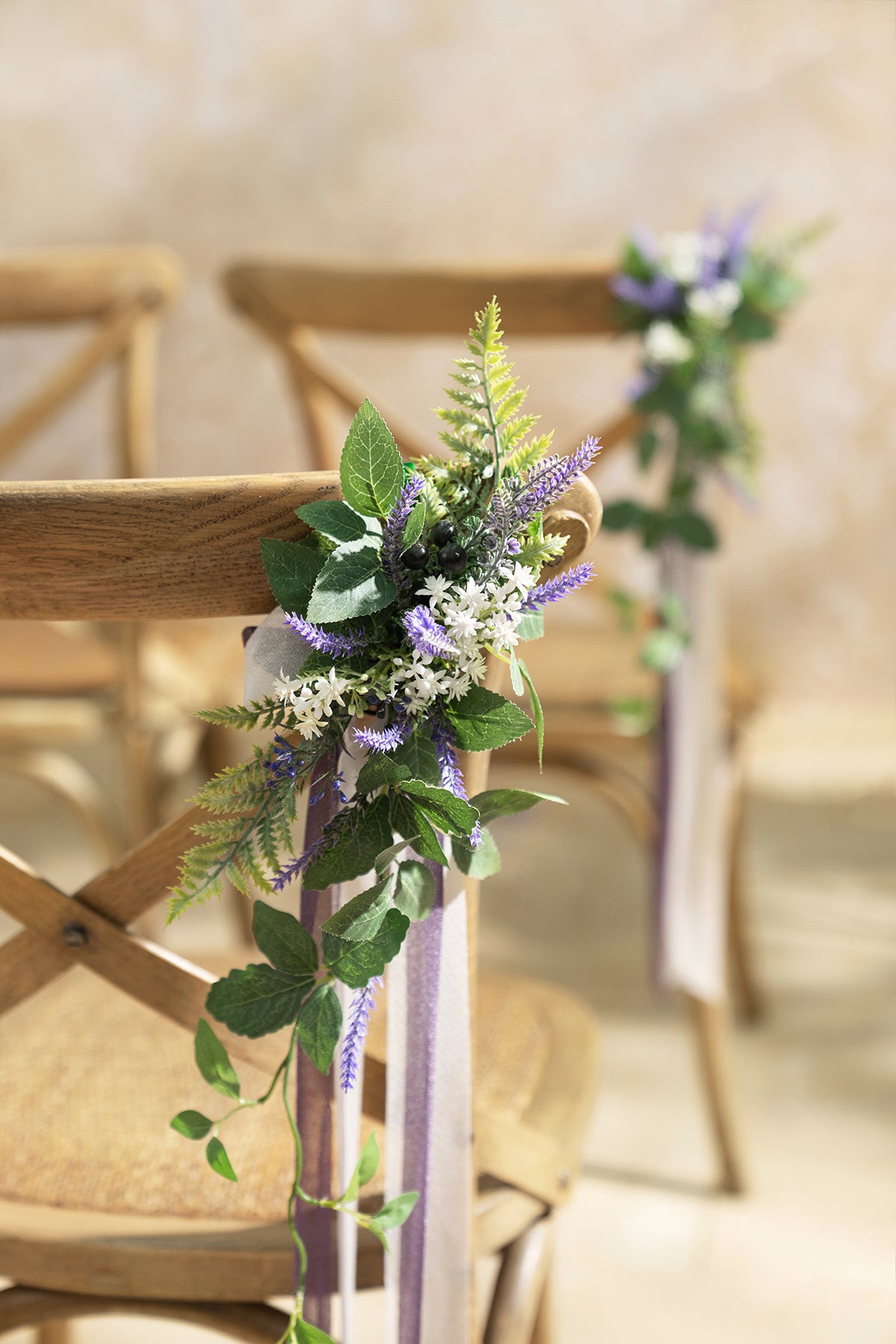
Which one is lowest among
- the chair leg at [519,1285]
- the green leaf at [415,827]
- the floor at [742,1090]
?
the floor at [742,1090]

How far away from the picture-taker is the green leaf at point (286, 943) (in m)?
0.49

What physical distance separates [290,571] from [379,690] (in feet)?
0.19

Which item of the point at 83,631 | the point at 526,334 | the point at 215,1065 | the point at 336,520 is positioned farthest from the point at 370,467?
the point at 83,631

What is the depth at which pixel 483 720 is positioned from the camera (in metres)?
0.47

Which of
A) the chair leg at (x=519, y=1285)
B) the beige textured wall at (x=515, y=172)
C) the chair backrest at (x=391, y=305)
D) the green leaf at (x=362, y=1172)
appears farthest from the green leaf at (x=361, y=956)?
the beige textured wall at (x=515, y=172)

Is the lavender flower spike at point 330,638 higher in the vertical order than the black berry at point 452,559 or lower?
lower

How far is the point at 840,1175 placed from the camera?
53.9 inches

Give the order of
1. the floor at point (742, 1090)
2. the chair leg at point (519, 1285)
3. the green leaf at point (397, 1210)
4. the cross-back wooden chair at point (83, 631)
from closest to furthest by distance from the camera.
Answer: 1. the green leaf at point (397, 1210)
2. the chair leg at point (519, 1285)
3. the floor at point (742, 1090)
4. the cross-back wooden chair at point (83, 631)

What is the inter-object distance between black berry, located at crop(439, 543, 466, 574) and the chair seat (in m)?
0.25

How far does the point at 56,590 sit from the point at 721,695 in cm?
96

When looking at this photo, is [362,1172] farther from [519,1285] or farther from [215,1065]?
[519,1285]

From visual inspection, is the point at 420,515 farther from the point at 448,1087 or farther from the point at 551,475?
the point at 448,1087

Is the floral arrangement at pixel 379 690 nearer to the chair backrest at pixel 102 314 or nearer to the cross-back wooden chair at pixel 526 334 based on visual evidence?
the cross-back wooden chair at pixel 526 334

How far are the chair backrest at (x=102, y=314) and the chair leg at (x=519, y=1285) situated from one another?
1.07 m
